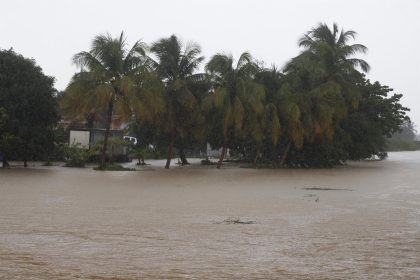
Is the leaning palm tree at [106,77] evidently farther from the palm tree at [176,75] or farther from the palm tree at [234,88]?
the palm tree at [234,88]

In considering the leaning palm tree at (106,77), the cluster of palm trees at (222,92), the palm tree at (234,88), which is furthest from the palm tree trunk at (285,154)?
the leaning palm tree at (106,77)

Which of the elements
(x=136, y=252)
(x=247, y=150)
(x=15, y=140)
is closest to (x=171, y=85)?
(x=15, y=140)

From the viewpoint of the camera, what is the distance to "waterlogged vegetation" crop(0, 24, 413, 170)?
24.5 metres

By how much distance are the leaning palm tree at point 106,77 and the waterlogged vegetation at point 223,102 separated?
1.8 inches

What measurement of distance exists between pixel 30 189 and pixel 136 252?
8.92 m

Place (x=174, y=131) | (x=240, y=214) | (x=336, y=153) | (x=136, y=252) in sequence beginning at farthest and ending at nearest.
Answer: (x=336, y=153)
(x=174, y=131)
(x=240, y=214)
(x=136, y=252)

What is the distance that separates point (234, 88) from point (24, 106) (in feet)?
33.7

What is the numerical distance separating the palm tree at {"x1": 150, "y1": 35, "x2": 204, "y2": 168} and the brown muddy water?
1259cm

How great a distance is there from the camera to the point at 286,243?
753cm

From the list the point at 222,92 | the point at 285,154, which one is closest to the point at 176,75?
the point at 222,92

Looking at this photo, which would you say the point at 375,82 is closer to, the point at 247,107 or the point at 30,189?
the point at 247,107

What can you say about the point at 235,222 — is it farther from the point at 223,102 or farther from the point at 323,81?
the point at 323,81

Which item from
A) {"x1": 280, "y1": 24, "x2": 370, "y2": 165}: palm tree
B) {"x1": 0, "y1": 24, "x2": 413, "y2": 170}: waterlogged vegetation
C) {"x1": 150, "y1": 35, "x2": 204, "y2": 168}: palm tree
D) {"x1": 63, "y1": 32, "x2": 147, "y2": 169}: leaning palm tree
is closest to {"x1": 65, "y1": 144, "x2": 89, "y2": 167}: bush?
{"x1": 0, "y1": 24, "x2": 413, "y2": 170}: waterlogged vegetation

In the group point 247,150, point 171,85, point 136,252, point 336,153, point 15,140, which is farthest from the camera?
point 247,150
